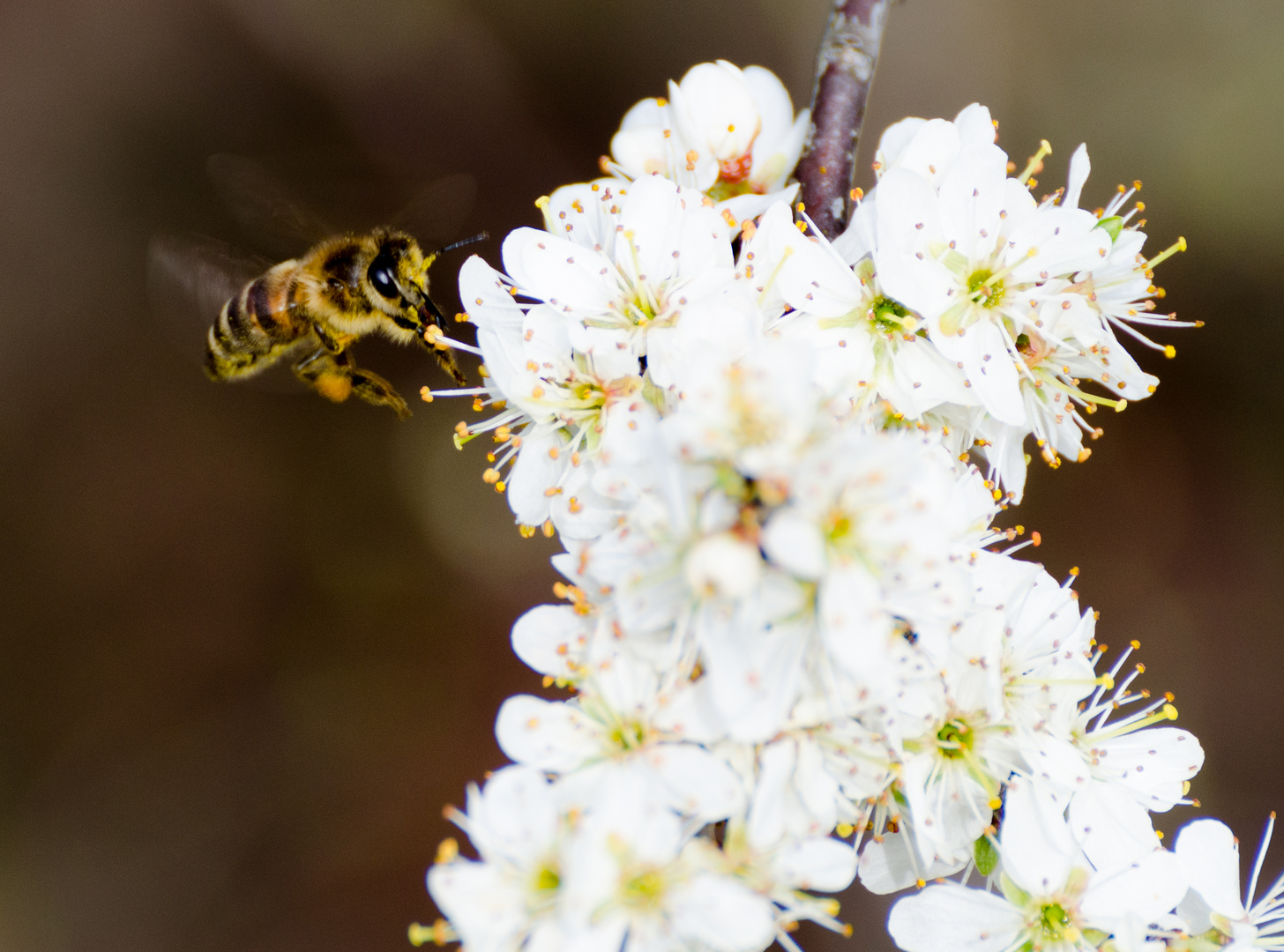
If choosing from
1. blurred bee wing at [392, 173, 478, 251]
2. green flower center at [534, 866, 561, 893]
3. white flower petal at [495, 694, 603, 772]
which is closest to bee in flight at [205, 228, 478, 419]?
blurred bee wing at [392, 173, 478, 251]

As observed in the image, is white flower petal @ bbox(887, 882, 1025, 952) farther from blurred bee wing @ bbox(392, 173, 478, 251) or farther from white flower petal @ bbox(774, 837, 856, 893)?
blurred bee wing @ bbox(392, 173, 478, 251)

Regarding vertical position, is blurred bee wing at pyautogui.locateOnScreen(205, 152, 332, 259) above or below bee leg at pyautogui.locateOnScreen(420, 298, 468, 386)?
above

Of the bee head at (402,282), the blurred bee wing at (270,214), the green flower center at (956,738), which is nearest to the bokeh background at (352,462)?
the blurred bee wing at (270,214)

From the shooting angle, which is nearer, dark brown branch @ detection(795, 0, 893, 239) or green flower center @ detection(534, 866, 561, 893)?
green flower center @ detection(534, 866, 561, 893)

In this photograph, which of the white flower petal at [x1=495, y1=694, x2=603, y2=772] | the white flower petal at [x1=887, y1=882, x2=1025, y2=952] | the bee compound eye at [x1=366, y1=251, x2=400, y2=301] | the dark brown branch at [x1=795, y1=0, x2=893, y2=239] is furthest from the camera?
the dark brown branch at [x1=795, y1=0, x2=893, y2=239]

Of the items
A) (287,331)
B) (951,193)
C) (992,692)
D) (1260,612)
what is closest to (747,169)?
(951,193)

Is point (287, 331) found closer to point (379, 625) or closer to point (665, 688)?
point (665, 688)
